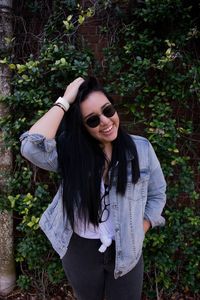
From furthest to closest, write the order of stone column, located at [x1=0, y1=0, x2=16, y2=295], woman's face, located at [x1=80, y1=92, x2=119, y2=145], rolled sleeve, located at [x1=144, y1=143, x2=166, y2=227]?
stone column, located at [x1=0, y1=0, x2=16, y2=295]
rolled sleeve, located at [x1=144, y1=143, x2=166, y2=227]
woman's face, located at [x1=80, y1=92, x2=119, y2=145]

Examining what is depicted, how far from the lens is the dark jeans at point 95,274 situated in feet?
6.00

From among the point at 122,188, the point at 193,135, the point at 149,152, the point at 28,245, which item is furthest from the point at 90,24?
the point at 28,245

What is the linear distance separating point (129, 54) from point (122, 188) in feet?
4.89

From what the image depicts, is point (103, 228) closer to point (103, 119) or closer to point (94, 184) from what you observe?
point (94, 184)

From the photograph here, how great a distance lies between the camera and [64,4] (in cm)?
286

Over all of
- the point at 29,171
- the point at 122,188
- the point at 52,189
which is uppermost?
the point at 122,188

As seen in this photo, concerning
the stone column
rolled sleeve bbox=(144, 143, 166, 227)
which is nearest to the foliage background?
the stone column

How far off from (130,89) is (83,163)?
3.90 feet

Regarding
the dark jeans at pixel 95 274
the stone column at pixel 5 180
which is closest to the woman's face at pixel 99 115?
the dark jeans at pixel 95 274

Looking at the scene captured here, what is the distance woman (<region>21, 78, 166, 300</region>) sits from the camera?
5.66ft

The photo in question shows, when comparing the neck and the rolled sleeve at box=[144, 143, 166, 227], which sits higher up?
the neck

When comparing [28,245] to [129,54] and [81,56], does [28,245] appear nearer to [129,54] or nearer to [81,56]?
[81,56]

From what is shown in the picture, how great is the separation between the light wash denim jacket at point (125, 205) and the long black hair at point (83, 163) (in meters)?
0.05

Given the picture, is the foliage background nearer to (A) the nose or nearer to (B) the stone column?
(B) the stone column
